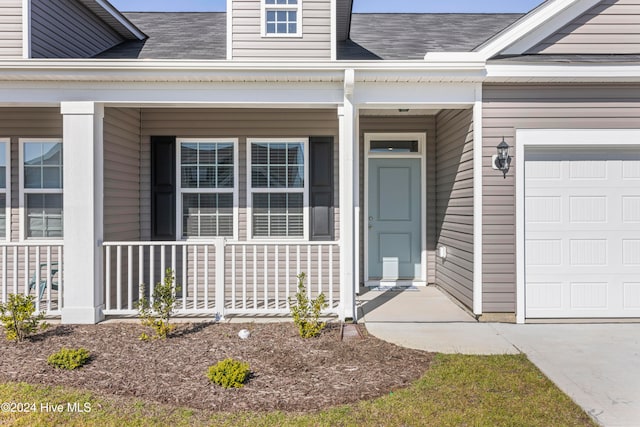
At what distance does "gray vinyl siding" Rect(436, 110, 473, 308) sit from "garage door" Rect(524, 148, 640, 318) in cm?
66

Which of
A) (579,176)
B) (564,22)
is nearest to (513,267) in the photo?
(579,176)

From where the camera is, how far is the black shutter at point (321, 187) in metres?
6.38

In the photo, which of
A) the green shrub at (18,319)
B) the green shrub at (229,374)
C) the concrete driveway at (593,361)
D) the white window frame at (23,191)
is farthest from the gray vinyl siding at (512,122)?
the white window frame at (23,191)

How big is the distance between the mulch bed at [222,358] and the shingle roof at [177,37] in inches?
165

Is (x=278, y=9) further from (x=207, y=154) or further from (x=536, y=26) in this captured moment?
(x=536, y=26)

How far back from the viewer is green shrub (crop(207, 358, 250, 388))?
11.0 ft

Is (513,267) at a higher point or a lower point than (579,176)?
lower

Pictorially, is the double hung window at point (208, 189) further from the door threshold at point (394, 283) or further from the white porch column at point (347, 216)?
the door threshold at point (394, 283)

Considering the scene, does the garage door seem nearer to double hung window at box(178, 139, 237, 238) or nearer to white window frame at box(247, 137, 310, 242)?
white window frame at box(247, 137, 310, 242)

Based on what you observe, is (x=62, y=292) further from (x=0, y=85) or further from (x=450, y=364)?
(x=450, y=364)

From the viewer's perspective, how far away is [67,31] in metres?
6.77

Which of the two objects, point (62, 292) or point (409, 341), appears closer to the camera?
point (409, 341)

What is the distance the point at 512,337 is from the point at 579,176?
213 centimetres

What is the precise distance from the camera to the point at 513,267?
512 centimetres
